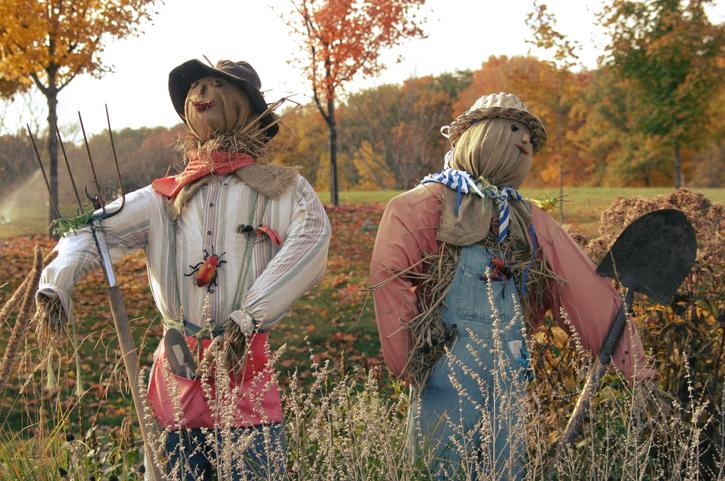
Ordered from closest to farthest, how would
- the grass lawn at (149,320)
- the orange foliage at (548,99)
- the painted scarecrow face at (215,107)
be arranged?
the painted scarecrow face at (215,107) < the grass lawn at (149,320) < the orange foliage at (548,99)

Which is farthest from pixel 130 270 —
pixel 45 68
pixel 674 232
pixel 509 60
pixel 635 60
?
pixel 509 60

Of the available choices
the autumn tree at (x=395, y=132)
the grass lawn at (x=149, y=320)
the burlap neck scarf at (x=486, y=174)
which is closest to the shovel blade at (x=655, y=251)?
the burlap neck scarf at (x=486, y=174)

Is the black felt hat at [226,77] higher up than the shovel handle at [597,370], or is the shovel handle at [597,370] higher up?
the black felt hat at [226,77]

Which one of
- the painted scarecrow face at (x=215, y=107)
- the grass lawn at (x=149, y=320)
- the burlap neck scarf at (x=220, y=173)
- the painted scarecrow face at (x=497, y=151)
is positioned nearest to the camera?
the burlap neck scarf at (x=220, y=173)

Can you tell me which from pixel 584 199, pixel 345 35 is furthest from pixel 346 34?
pixel 584 199

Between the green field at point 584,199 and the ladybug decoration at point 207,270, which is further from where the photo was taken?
the green field at point 584,199

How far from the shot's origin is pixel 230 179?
3.54 meters

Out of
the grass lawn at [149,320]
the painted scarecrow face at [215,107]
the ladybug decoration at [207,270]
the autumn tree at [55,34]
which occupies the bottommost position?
the grass lawn at [149,320]

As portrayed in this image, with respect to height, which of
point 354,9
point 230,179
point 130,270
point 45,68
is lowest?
point 130,270

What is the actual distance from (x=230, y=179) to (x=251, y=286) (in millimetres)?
477

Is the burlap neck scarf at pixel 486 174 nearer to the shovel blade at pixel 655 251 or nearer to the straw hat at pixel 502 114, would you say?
the straw hat at pixel 502 114

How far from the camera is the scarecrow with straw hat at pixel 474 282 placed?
351 centimetres

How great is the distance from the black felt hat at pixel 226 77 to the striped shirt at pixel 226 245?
0.35 metres

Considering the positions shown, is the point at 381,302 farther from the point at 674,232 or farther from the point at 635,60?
the point at 635,60
